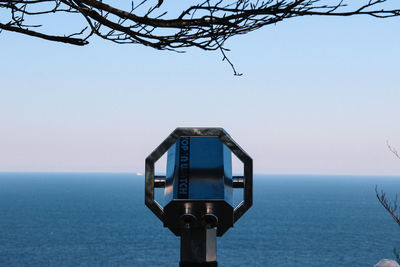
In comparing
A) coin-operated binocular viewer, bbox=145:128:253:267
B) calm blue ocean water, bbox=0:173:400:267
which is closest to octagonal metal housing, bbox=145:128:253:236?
coin-operated binocular viewer, bbox=145:128:253:267

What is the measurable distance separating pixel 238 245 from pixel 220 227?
116 meters

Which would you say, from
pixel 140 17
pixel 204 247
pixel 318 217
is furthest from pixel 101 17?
pixel 318 217

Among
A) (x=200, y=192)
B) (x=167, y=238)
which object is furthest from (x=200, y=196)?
(x=167, y=238)

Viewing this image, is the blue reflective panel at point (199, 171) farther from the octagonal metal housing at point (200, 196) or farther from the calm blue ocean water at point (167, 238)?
the calm blue ocean water at point (167, 238)

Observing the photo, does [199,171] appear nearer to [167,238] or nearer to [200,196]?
[200,196]

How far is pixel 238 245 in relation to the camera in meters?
115

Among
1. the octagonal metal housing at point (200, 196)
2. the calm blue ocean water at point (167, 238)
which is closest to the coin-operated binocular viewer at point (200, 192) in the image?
the octagonal metal housing at point (200, 196)

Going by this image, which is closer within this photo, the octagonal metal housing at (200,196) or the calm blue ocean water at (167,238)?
the octagonal metal housing at (200,196)

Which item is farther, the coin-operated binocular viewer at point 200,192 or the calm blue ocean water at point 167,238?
the calm blue ocean water at point 167,238

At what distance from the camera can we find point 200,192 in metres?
2.21

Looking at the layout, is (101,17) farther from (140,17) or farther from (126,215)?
(126,215)

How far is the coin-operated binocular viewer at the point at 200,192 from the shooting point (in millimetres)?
2170

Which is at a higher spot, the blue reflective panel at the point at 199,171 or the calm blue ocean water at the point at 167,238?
the blue reflective panel at the point at 199,171

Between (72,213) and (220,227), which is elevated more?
(220,227)
